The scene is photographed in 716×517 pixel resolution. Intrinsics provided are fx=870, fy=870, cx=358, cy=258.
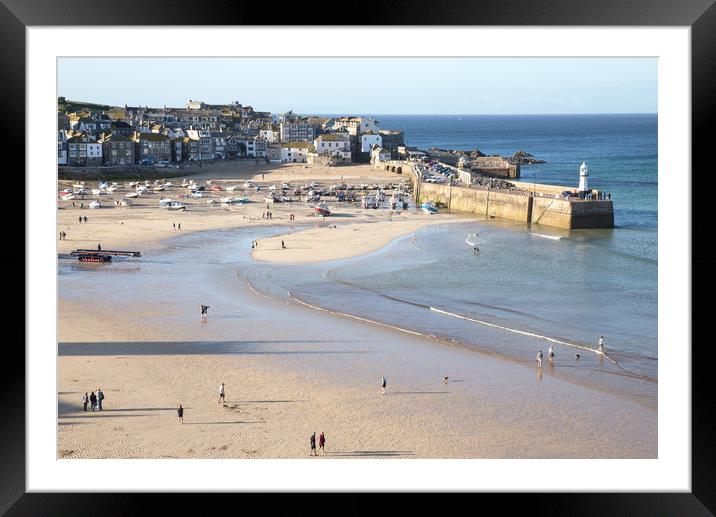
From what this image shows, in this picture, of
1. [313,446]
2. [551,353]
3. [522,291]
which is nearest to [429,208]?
[522,291]

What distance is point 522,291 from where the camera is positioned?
18.5 metres

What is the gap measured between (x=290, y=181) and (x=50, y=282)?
39487 millimetres

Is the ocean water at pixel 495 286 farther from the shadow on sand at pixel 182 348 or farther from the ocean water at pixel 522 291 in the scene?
the shadow on sand at pixel 182 348

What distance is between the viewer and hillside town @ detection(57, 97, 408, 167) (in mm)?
47562

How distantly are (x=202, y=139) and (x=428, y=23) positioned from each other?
2005 inches

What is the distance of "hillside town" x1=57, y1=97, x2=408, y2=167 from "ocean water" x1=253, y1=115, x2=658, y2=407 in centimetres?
2424

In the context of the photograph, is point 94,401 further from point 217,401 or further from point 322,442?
point 322,442

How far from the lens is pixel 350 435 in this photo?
32.1 feet

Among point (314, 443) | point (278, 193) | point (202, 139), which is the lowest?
point (314, 443)

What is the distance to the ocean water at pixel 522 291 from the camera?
44.7 feet

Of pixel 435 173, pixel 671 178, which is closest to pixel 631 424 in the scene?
pixel 671 178

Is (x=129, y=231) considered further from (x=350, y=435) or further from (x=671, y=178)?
(x=671, y=178)

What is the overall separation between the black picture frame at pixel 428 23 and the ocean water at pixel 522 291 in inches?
242

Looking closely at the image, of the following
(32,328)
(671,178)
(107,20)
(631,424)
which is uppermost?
(107,20)
